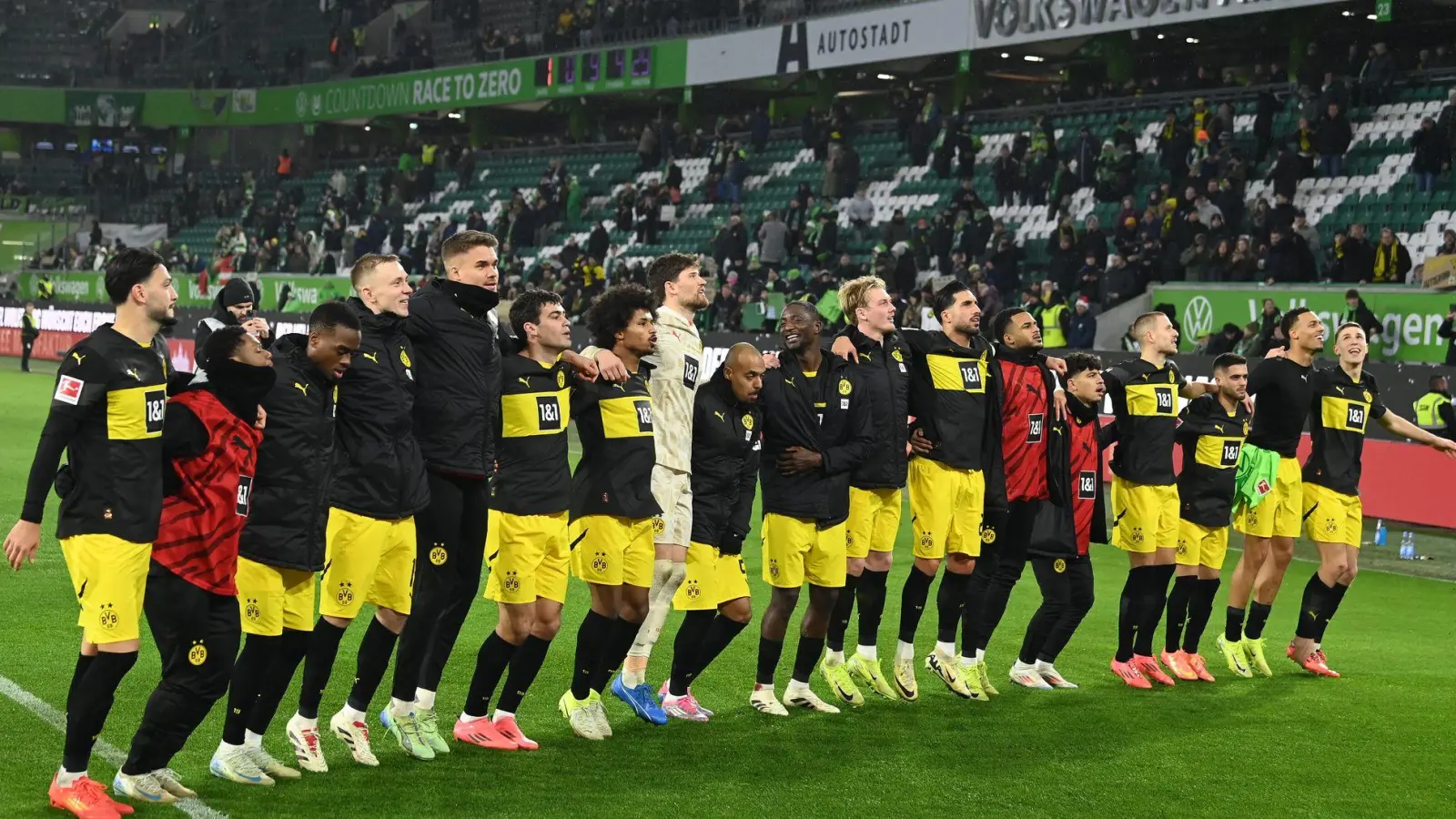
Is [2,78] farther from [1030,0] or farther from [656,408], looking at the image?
[656,408]

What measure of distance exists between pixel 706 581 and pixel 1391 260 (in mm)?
15360

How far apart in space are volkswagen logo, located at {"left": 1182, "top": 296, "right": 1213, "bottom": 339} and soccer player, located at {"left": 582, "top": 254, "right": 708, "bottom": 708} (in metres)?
14.0

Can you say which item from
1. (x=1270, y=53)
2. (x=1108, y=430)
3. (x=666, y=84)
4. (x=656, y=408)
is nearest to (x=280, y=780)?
(x=656, y=408)

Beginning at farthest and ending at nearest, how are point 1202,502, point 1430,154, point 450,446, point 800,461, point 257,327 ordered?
point 1430,154 → point 1202,502 → point 800,461 → point 450,446 → point 257,327

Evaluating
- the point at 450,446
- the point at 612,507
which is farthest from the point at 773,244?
the point at 450,446

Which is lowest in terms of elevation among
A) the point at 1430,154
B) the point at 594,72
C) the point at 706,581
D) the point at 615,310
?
the point at 706,581

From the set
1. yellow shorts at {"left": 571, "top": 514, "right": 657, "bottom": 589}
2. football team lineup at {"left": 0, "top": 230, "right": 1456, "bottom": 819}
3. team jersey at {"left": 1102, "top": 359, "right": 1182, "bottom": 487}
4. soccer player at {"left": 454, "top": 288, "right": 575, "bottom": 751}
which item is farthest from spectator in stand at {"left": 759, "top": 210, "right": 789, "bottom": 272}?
soccer player at {"left": 454, "top": 288, "right": 575, "bottom": 751}

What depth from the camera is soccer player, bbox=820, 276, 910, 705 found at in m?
9.22

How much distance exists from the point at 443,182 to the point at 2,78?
22312 mm

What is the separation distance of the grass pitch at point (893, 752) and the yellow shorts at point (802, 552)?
2.52 ft

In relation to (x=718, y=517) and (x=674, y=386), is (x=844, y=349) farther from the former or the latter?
(x=718, y=517)

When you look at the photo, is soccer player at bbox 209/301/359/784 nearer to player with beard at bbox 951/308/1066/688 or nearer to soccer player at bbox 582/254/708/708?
soccer player at bbox 582/254/708/708

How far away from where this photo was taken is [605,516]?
8.01 metres

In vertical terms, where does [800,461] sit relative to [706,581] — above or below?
Result: above
